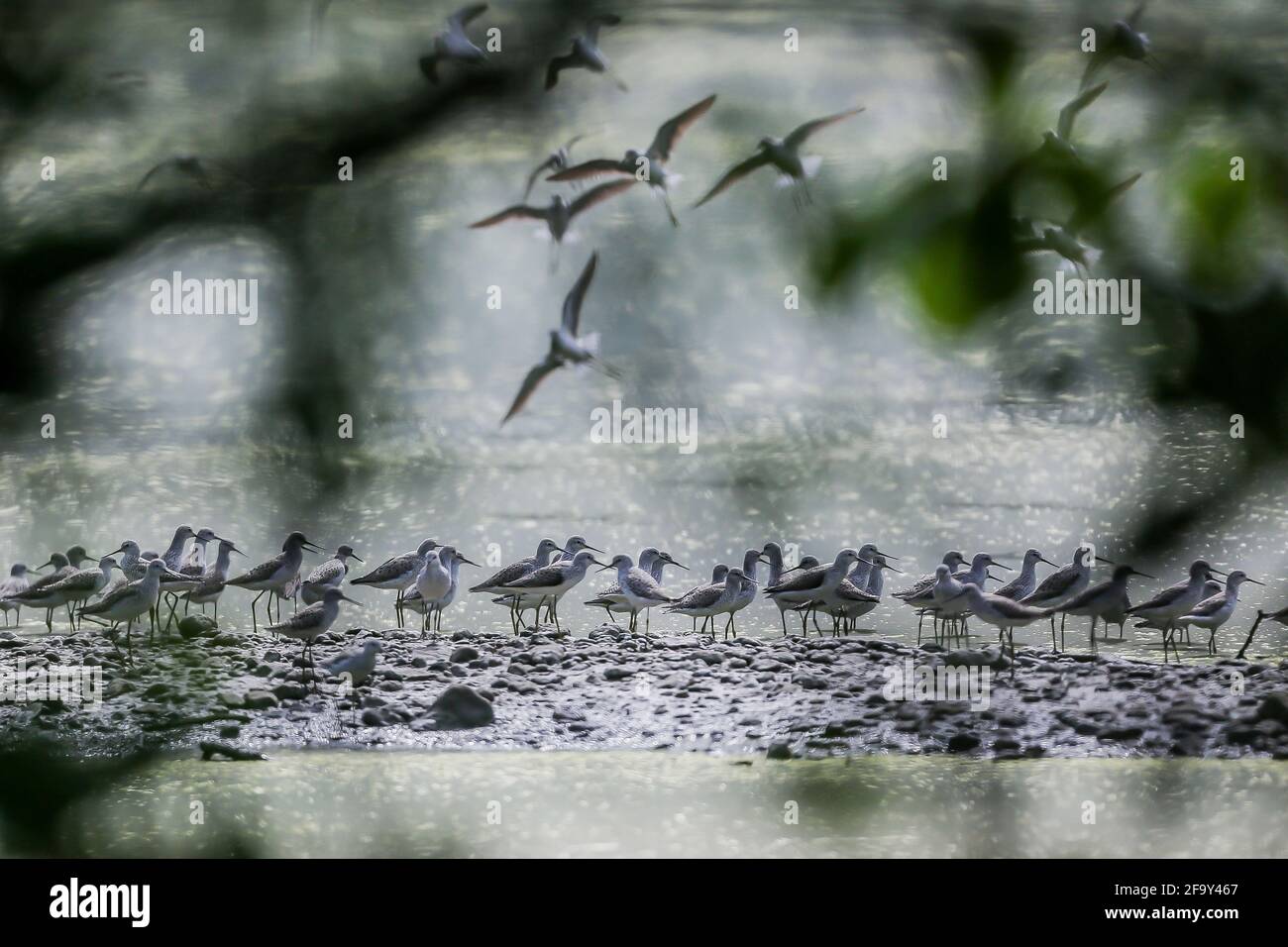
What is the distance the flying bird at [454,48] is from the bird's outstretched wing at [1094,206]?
7.22ft

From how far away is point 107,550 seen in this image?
5523 mm

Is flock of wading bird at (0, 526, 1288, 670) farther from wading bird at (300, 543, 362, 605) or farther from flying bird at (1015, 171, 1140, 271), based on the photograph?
flying bird at (1015, 171, 1140, 271)

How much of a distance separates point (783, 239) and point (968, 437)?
0.99 metres

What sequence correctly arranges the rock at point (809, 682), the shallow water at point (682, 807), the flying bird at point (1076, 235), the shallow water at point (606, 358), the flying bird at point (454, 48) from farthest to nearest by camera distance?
the flying bird at point (454, 48), the shallow water at point (606, 358), the flying bird at point (1076, 235), the rock at point (809, 682), the shallow water at point (682, 807)

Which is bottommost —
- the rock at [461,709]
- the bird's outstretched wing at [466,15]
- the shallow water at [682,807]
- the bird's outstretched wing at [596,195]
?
the shallow water at [682,807]

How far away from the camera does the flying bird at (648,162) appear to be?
554 cm

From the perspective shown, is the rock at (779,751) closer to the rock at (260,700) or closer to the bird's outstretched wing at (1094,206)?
the rock at (260,700)

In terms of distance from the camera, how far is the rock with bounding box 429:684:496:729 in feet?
15.1

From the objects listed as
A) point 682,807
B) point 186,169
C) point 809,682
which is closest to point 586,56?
point 186,169

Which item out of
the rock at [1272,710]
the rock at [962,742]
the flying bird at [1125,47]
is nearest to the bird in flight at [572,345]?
the rock at [962,742]

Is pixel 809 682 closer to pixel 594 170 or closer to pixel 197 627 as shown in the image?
pixel 594 170

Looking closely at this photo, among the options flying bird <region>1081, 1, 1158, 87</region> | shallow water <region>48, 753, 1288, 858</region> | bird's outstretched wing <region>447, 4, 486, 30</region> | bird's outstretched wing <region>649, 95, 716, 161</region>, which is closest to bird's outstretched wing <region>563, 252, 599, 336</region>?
bird's outstretched wing <region>649, 95, 716, 161</region>

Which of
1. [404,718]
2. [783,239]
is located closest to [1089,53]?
[783,239]

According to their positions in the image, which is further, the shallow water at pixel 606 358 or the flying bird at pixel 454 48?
the flying bird at pixel 454 48
